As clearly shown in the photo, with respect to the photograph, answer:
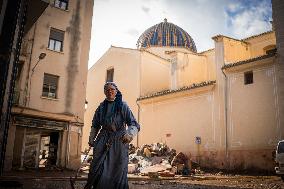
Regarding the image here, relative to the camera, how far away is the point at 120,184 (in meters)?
4.82

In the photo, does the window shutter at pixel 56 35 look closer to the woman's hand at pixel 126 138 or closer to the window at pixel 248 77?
the window at pixel 248 77

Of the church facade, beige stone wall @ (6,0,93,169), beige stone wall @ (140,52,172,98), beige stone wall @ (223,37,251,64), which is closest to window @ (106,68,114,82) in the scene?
the church facade

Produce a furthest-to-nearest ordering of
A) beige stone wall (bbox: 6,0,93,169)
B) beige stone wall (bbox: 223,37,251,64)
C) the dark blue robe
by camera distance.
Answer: beige stone wall (bbox: 223,37,251,64) → beige stone wall (bbox: 6,0,93,169) → the dark blue robe

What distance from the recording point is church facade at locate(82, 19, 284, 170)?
19953 mm

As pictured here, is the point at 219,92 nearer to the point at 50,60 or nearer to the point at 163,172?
the point at 163,172

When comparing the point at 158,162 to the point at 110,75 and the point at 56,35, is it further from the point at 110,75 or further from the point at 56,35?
the point at 110,75

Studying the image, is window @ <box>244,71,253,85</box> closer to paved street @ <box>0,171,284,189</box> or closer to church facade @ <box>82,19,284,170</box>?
church facade @ <box>82,19,284,170</box>

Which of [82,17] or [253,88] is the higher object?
[82,17]

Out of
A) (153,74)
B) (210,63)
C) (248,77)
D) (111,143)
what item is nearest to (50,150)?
(248,77)

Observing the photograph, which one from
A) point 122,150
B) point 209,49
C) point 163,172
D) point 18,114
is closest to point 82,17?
point 18,114

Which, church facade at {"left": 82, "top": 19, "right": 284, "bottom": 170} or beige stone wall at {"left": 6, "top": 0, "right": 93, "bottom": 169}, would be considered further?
church facade at {"left": 82, "top": 19, "right": 284, "bottom": 170}

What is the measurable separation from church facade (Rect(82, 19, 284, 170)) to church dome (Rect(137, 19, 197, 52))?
5.90m

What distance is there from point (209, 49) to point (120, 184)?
94.9ft

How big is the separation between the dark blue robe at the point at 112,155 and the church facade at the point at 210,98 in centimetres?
1597
